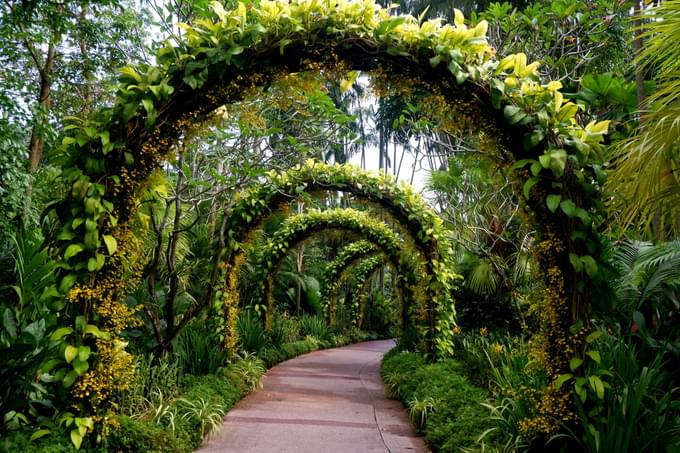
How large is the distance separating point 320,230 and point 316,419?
18.5 ft

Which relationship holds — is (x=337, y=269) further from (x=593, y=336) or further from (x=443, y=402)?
(x=593, y=336)

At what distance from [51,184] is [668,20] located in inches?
230

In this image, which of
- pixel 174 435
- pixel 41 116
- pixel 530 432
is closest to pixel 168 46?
pixel 41 116

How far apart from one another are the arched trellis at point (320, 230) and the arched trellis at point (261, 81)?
5.87m

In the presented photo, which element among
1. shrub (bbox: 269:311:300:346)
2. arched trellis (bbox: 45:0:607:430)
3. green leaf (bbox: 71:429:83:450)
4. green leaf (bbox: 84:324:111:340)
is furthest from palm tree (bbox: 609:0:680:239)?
shrub (bbox: 269:311:300:346)

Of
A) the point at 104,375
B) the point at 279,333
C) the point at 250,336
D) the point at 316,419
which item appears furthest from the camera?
the point at 279,333

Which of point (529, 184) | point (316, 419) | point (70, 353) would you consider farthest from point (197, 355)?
point (529, 184)

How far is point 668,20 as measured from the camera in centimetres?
277

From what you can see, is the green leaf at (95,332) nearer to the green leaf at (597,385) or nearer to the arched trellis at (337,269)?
the green leaf at (597,385)

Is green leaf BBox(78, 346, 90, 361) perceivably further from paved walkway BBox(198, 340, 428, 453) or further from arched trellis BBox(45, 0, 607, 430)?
paved walkway BBox(198, 340, 428, 453)

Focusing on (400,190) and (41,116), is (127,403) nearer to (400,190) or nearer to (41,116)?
(41,116)

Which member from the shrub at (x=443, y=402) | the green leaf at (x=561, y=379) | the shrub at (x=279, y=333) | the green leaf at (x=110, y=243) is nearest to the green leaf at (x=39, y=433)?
the green leaf at (x=110, y=243)

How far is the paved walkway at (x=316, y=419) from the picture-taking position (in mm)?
4680

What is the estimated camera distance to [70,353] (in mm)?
3297
